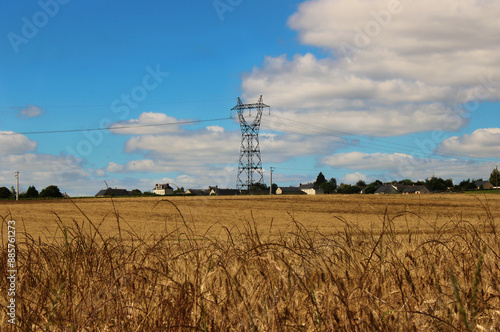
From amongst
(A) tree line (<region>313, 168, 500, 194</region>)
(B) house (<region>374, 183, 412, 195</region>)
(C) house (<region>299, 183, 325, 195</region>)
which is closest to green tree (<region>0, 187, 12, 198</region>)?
(A) tree line (<region>313, 168, 500, 194</region>)

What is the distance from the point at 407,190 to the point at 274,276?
112 meters

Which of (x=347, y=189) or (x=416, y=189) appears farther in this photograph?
(x=347, y=189)

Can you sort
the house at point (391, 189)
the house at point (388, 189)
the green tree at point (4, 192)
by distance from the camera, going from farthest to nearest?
1. the house at point (391, 189)
2. the house at point (388, 189)
3. the green tree at point (4, 192)

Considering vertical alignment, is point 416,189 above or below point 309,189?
below

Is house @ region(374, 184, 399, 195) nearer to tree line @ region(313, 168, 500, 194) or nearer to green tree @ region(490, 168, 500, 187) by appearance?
tree line @ region(313, 168, 500, 194)

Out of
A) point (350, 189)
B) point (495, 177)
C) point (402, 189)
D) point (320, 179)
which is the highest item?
point (320, 179)

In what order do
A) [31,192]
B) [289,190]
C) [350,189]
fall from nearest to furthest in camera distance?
[31,192] < [350,189] < [289,190]

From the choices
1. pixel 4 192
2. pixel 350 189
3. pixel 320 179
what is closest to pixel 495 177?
pixel 350 189

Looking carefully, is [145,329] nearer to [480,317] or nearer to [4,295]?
[4,295]

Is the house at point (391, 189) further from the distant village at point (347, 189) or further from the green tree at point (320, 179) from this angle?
the green tree at point (320, 179)

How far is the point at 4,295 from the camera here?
145 inches

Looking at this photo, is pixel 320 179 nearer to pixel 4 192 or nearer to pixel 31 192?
pixel 31 192

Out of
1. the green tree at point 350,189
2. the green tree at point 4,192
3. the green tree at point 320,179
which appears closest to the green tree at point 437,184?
the green tree at point 350,189

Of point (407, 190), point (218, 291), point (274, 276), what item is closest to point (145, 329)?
point (218, 291)
